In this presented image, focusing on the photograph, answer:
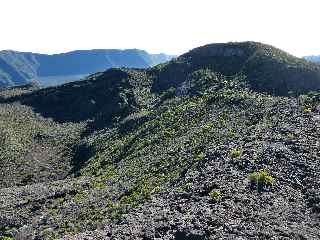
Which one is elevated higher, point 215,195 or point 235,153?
point 235,153

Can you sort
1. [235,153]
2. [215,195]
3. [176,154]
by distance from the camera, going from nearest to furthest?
1. [215,195]
2. [235,153]
3. [176,154]

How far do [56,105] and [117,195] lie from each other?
79974mm

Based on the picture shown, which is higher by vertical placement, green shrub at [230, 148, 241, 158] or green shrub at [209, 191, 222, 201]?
green shrub at [230, 148, 241, 158]

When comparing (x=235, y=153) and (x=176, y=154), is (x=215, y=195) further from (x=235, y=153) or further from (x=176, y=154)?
(x=176, y=154)

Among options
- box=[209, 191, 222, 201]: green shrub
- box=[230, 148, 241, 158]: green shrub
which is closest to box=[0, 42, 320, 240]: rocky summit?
box=[230, 148, 241, 158]: green shrub

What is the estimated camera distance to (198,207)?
36.8m

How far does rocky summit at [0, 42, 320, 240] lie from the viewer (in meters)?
36.2

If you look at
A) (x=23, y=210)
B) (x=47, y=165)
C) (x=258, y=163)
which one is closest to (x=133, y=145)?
(x=47, y=165)

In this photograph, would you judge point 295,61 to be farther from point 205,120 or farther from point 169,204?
point 169,204

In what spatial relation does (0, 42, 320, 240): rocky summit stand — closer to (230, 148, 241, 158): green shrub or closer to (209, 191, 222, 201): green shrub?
(230, 148, 241, 158): green shrub

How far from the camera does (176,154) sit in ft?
189

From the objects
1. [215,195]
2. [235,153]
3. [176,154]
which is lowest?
[176,154]

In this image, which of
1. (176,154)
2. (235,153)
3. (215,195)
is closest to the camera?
(215,195)

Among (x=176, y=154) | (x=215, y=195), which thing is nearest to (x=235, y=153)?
(x=215, y=195)
